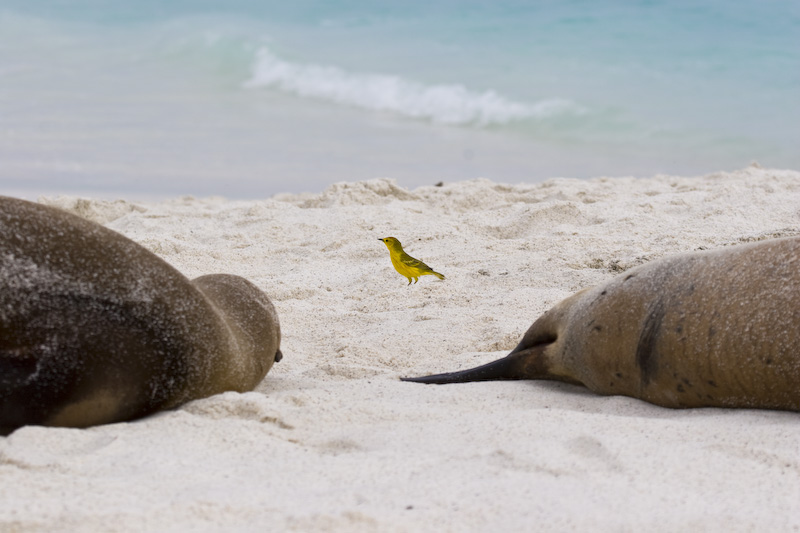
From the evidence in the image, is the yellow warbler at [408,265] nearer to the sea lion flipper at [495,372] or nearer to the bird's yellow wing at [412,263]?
the bird's yellow wing at [412,263]

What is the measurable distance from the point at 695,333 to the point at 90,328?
1.88 meters

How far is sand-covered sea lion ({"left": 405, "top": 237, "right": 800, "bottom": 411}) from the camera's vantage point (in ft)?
8.04

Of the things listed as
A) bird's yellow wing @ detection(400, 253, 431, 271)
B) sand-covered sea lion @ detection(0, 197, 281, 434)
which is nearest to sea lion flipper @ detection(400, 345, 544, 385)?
sand-covered sea lion @ detection(0, 197, 281, 434)

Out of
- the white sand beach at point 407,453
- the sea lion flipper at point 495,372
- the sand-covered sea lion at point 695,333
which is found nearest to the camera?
the white sand beach at point 407,453

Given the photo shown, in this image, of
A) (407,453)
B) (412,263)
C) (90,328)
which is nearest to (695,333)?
→ (407,453)

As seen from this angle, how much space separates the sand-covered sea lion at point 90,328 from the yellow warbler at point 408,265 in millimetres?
2714

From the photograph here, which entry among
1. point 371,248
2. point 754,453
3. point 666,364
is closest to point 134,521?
point 754,453

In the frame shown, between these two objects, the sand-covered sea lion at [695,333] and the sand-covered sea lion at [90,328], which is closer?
the sand-covered sea lion at [90,328]

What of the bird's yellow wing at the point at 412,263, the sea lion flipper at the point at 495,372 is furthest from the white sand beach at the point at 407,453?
the bird's yellow wing at the point at 412,263

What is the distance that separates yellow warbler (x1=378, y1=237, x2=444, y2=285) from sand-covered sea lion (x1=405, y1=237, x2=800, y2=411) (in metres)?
2.12

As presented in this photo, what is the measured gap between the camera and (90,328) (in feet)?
7.29

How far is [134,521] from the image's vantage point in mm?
1592

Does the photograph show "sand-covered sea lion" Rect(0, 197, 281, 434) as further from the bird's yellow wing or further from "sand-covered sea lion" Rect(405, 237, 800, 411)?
the bird's yellow wing

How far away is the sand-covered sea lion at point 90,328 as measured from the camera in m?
2.16
